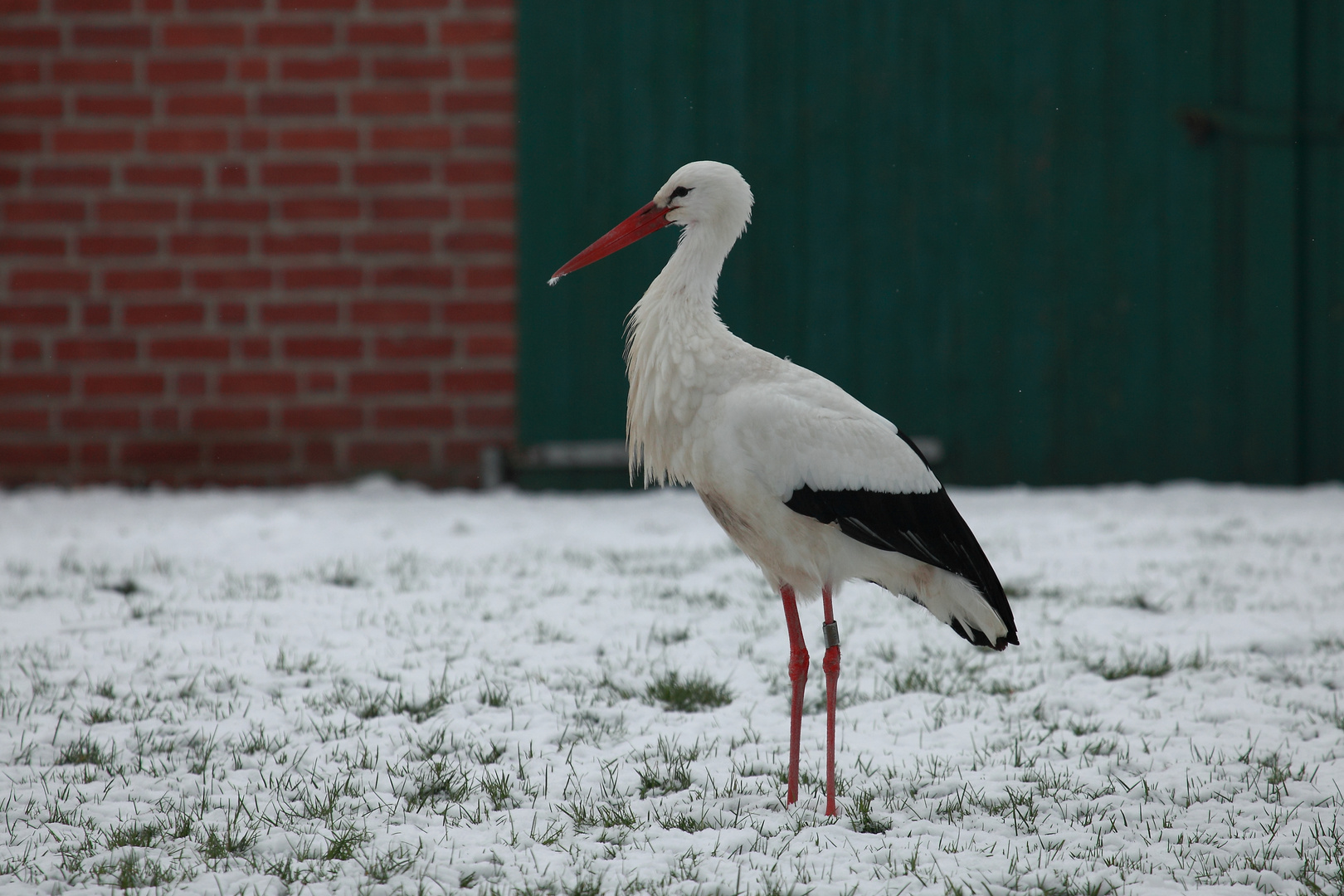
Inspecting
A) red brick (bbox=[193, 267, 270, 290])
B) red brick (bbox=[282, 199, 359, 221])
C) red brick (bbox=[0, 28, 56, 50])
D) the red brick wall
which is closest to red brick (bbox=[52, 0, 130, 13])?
the red brick wall

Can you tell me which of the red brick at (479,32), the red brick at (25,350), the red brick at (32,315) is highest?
the red brick at (479,32)

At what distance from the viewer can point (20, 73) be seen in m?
6.79

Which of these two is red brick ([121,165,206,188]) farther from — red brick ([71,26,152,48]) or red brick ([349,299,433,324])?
red brick ([349,299,433,324])

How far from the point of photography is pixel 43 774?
2.74 meters

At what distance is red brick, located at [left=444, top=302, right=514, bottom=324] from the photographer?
273 inches

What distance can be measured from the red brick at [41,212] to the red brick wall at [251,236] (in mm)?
10

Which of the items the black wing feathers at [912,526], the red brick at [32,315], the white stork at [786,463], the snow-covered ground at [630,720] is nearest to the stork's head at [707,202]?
the white stork at [786,463]

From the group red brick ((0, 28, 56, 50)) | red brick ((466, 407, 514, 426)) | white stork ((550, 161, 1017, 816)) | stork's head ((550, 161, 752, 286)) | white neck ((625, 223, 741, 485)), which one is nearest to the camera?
white stork ((550, 161, 1017, 816))

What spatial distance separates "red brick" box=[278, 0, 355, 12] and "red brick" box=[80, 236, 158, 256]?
Result: 5.17ft

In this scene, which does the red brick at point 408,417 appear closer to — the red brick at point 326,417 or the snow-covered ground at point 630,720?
the red brick at point 326,417

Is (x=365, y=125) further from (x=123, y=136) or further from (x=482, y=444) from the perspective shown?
(x=482, y=444)

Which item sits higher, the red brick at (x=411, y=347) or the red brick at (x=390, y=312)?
the red brick at (x=390, y=312)

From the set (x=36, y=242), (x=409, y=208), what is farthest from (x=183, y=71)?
(x=409, y=208)

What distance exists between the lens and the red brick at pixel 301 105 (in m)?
6.82
